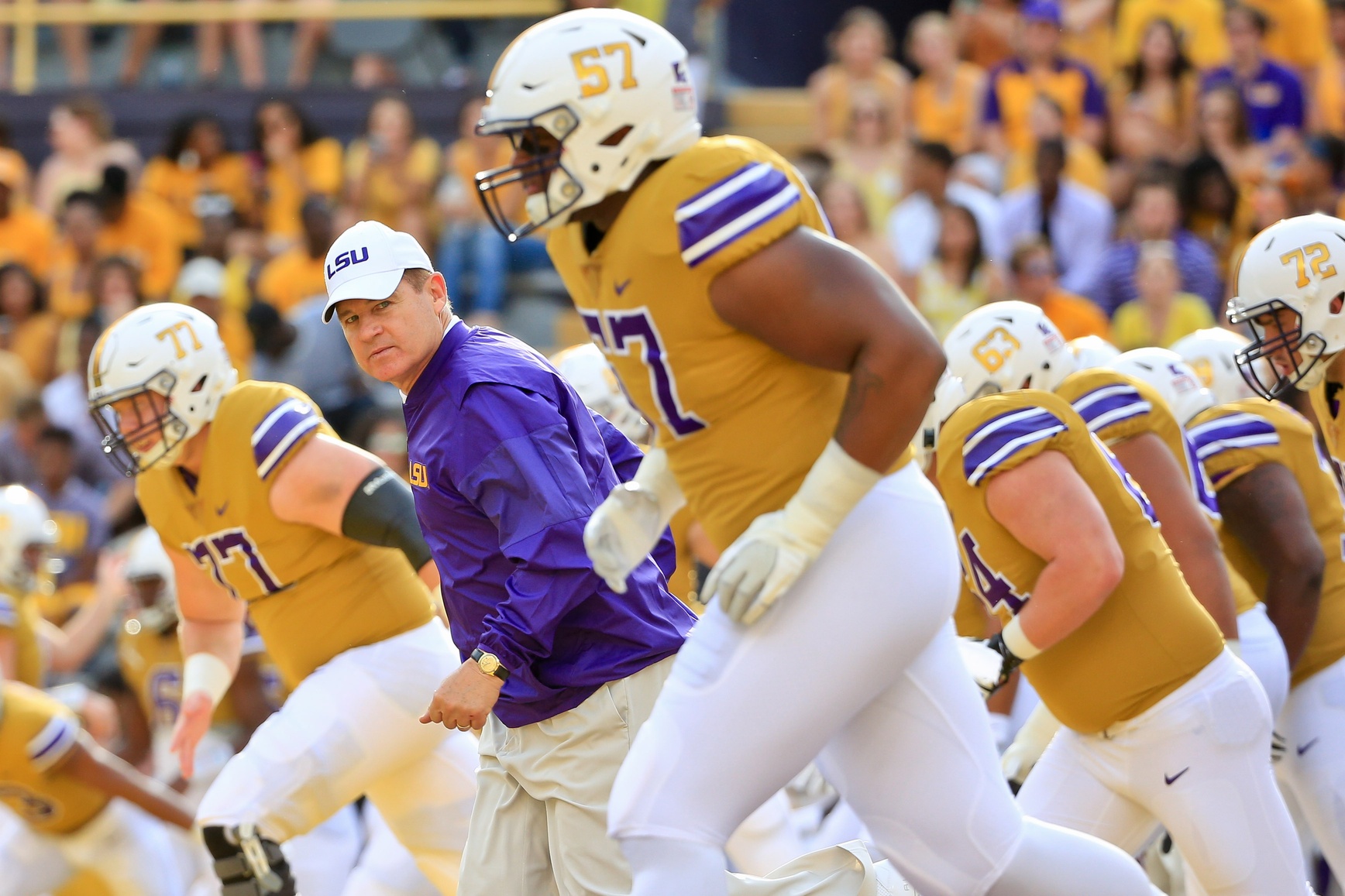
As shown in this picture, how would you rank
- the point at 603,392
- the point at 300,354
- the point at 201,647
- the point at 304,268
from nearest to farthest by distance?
the point at 201,647 < the point at 603,392 < the point at 300,354 < the point at 304,268

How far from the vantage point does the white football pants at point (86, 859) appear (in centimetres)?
630

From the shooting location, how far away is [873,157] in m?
10.2

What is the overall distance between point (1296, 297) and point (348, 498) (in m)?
2.45

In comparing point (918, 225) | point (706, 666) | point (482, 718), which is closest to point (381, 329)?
point (482, 718)

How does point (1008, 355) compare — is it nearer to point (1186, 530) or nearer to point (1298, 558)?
point (1186, 530)

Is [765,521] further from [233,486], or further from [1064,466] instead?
[233,486]

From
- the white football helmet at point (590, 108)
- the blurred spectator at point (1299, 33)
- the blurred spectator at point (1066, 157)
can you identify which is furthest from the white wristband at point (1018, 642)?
the blurred spectator at point (1299, 33)

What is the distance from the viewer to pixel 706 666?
2.97 metres

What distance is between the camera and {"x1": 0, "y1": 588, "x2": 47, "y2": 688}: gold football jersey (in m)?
6.95

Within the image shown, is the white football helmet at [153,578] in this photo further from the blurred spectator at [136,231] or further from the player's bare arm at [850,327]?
the player's bare arm at [850,327]

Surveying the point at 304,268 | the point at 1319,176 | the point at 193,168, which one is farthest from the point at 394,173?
the point at 1319,176

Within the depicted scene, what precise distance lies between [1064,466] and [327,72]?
1047cm

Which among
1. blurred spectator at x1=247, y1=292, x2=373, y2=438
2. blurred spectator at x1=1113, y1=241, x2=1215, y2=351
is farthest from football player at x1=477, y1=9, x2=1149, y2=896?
blurred spectator at x1=247, y1=292, x2=373, y2=438

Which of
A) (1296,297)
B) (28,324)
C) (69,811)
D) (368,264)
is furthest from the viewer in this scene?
(28,324)
